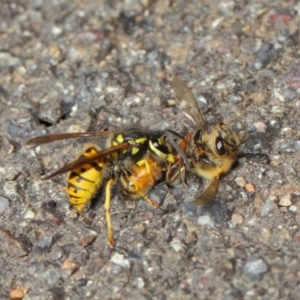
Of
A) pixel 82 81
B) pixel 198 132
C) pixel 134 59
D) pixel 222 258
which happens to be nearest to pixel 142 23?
pixel 134 59

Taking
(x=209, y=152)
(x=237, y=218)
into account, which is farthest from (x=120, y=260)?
(x=209, y=152)

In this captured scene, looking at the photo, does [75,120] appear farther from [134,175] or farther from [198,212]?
[198,212]

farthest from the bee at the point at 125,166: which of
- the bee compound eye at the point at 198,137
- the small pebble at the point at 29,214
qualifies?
the small pebble at the point at 29,214

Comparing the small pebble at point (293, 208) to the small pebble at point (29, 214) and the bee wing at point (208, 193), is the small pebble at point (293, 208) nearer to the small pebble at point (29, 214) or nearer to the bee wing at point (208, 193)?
the bee wing at point (208, 193)

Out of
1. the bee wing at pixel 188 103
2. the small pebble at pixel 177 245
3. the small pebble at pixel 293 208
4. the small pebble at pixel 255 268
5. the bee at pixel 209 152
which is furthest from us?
the bee wing at pixel 188 103

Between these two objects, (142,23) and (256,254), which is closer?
(256,254)

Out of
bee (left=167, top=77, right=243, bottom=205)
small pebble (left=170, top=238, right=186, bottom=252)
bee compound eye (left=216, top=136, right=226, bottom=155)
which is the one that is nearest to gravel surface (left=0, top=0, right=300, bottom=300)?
small pebble (left=170, top=238, right=186, bottom=252)
